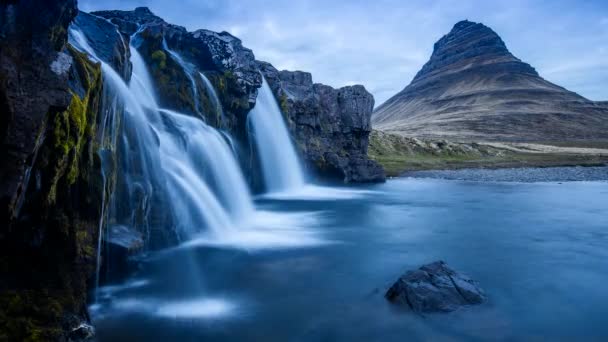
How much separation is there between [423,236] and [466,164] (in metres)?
57.4

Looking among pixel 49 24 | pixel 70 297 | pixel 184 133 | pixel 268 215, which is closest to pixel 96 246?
pixel 70 297

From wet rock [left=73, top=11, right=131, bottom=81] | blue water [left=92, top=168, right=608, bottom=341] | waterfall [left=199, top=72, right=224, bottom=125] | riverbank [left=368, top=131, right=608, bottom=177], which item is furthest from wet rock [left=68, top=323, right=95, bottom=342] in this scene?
riverbank [left=368, top=131, right=608, bottom=177]

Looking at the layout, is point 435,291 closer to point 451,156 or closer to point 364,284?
point 364,284

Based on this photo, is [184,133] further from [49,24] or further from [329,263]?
[49,24]

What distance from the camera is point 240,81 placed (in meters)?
29.9

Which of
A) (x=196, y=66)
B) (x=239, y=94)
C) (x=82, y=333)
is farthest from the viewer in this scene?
(x=239, y=94)

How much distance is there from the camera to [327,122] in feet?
160

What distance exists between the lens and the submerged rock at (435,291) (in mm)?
9781

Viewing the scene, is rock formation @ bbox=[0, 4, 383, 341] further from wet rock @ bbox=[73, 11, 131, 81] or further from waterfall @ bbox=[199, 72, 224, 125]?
waterfall @ bbox=[199, 72, 224, 125]

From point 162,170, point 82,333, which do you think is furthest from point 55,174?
point 162,170

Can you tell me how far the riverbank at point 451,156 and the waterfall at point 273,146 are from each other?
1064 inches

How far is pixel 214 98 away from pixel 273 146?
9.15 meters

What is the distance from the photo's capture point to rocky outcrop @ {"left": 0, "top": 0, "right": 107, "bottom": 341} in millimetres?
6590

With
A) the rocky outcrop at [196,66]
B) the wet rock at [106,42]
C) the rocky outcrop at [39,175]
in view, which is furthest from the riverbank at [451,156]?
the rocky outcrop at [39,175]
